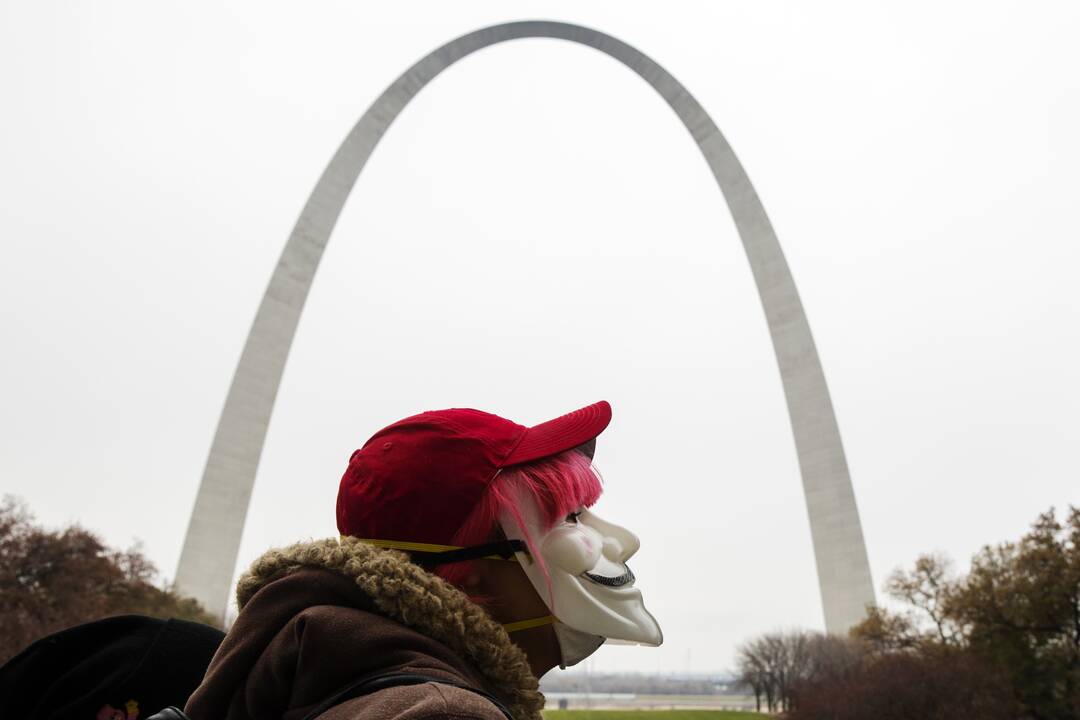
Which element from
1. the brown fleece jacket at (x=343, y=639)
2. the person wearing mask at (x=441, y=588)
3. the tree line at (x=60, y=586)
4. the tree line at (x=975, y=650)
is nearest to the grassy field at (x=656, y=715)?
the tree line at (x=975, y=650)

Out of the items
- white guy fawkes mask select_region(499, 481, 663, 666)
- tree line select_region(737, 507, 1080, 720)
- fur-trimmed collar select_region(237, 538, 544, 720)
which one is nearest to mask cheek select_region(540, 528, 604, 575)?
white guy fawkes mask select_region(499, 481, 663, 666)

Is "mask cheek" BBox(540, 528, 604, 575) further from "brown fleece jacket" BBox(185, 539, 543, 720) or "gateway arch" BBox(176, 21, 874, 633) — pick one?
"gateway arch" BBox(176, 21, 874, 633)

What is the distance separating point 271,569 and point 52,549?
29328 millimetres

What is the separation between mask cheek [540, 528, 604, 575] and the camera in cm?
191

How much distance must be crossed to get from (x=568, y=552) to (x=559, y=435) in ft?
0.82

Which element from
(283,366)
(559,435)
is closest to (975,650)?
(283,366)

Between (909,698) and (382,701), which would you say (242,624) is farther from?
(909,698)

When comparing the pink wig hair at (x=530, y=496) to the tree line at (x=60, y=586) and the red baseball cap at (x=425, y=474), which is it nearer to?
the red baseball cap at (x=425, y=474)

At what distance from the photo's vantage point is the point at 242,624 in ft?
5.17

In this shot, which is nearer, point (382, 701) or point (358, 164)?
point (382, 701)

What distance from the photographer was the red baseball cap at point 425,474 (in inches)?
70.2

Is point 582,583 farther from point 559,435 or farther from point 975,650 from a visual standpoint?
point 975,650

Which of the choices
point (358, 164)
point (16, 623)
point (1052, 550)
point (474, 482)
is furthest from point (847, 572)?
point (474, 482)

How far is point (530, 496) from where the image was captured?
6.22ft
